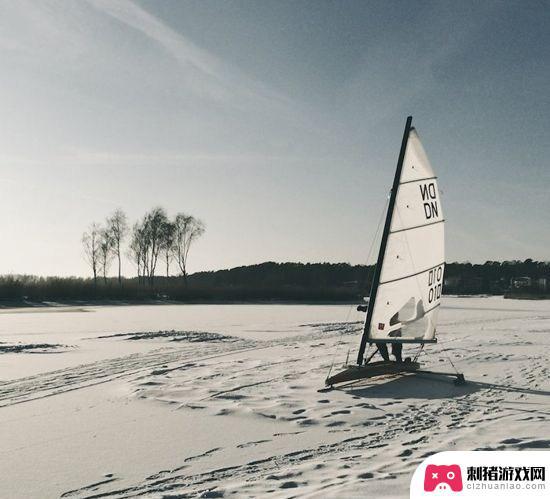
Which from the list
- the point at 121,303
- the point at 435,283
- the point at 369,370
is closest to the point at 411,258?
the point at 435,283

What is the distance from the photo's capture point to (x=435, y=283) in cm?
1091

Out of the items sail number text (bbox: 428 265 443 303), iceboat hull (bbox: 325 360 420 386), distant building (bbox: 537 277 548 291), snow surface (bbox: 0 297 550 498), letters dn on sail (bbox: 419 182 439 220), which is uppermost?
letters dn on sail (bbox: 419 182 439 220)

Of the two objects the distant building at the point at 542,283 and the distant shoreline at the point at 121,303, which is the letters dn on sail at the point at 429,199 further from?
the distant building at the point at 542,283

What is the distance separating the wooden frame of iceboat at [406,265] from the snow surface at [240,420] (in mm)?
785

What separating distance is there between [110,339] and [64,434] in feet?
34.7

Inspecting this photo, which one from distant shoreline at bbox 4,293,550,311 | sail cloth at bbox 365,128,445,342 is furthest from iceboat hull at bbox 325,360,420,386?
distant shoreline at bbox 4,293,550,311

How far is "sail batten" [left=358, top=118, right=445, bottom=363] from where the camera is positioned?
31.6 ft

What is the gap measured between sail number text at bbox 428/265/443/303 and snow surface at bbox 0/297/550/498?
165 cm

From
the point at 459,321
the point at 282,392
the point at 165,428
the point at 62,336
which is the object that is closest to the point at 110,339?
the point at 62,336

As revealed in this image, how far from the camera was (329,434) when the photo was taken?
613 centimetres

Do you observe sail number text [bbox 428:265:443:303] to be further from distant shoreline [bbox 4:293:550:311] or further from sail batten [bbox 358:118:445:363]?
distant shoreline [bbox 4:293:550:311]

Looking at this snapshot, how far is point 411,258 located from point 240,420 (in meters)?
4.97

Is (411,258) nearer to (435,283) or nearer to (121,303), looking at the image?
(435,283)

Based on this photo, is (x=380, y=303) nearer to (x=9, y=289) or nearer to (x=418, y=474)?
(x=418, y=474)
